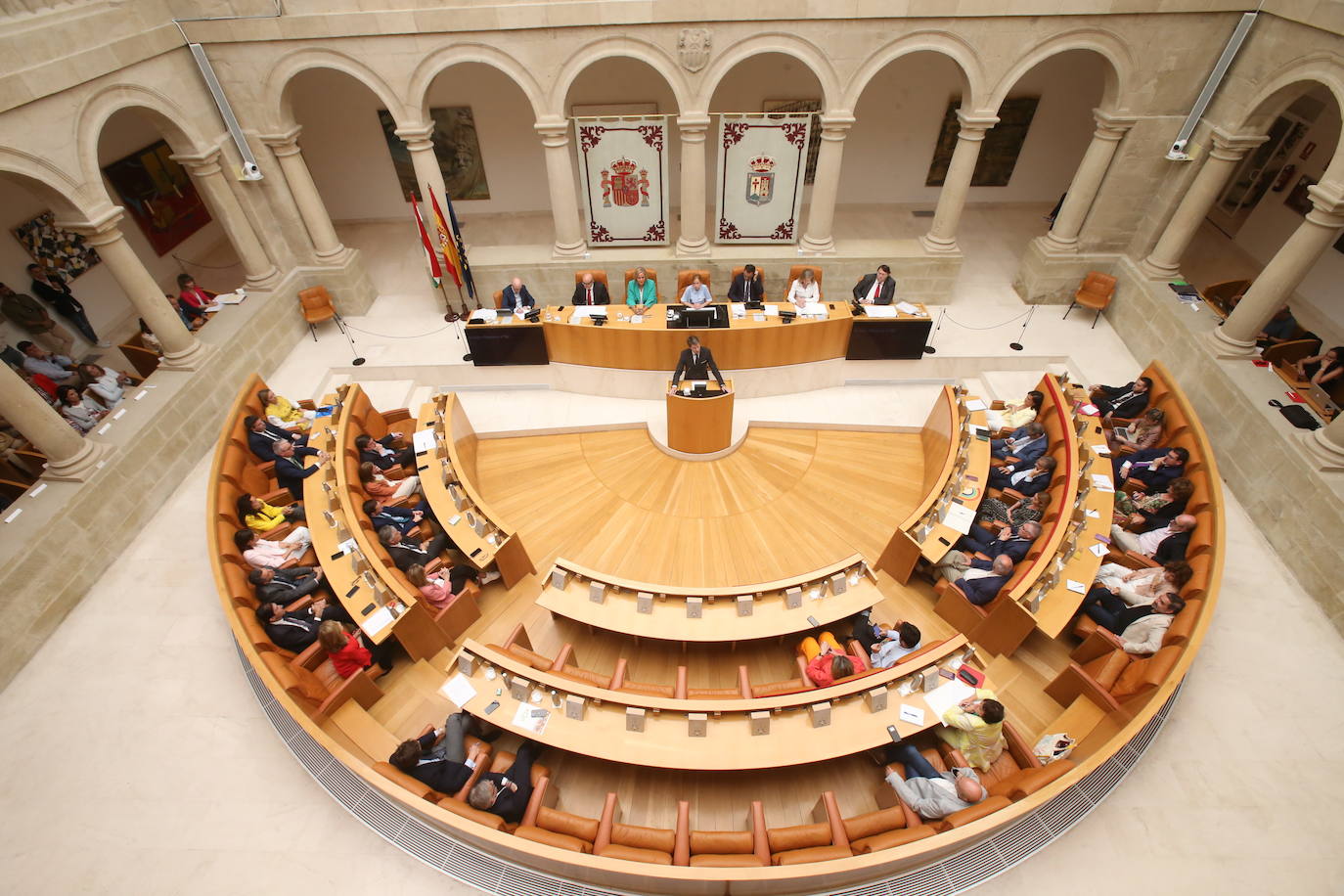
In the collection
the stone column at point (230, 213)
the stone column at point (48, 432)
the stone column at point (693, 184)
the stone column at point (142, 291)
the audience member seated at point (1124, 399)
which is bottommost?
the stone column at point (48, 432)

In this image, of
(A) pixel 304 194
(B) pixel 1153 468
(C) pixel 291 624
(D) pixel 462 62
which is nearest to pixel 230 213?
(A) pixel 304 194

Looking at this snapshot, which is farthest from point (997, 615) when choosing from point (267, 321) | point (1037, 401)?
point (267, 321)

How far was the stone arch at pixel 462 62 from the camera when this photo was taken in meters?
9.20

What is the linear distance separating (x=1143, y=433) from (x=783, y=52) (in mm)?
7091

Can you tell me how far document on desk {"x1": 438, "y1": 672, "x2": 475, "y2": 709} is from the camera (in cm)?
534

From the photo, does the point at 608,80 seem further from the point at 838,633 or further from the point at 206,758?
the point at 206,758

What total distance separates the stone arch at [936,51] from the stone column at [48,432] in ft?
35.2

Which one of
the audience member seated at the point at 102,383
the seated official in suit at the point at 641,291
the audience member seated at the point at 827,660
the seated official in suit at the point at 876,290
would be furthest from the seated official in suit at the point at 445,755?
the seated official in suit at the point at 876,290

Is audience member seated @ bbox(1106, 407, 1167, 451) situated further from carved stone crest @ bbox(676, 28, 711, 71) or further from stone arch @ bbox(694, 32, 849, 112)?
carved stone crest @ bbox(676, 28, 711, 71)

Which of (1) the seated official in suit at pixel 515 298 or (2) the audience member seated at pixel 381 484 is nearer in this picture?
(2) the audience member seated at pixel 381 484

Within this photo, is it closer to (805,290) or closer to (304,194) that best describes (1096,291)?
(805,290)

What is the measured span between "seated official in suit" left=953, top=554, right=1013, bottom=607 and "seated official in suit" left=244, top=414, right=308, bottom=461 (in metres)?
7.82

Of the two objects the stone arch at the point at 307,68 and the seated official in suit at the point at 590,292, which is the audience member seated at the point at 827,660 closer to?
the seated official in suit at the point at 590,292

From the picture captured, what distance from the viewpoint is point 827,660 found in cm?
578
